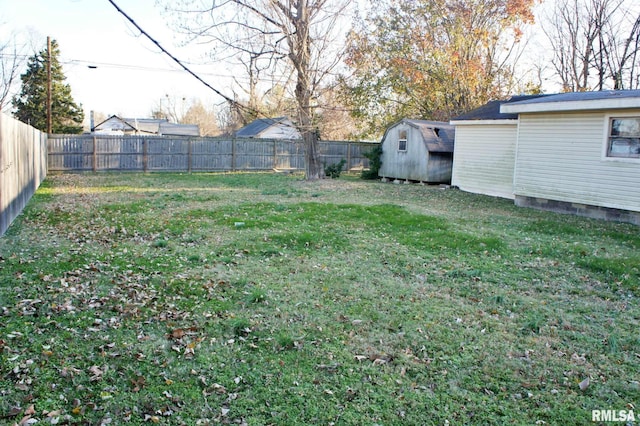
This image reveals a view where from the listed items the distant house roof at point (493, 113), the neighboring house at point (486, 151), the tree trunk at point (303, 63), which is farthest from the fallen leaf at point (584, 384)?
the tree trunk at point (303, 63)

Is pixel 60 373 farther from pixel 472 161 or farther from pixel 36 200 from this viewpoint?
pixel 472 161

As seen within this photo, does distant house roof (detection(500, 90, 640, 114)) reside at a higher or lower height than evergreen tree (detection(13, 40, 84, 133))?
lower

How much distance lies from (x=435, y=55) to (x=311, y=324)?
2236 centimetres

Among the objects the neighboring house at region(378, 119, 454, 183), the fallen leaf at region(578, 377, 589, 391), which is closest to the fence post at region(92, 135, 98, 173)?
the neighboring house at region(378, 119, 454, 183)

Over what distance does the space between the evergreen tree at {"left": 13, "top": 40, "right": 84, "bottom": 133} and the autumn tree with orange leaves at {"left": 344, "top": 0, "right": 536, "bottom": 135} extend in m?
21.7

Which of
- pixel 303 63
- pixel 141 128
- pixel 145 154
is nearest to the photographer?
pixel 303 63

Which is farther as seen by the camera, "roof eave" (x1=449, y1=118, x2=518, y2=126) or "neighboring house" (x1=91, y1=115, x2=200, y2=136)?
"neighboring house" (x1=91, y1=115, x2=200, y2=136)

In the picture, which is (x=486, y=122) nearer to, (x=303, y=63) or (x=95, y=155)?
(x=303, y=63)

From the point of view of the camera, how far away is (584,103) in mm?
10539

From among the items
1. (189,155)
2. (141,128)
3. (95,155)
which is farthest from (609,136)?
(141,128)

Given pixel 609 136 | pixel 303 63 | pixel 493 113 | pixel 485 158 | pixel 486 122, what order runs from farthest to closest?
pixel 303 63 < pixel 485 158 < pixel 493 113 < pixel 486 122 < pixel 609 136

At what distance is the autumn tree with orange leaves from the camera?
23953 mm

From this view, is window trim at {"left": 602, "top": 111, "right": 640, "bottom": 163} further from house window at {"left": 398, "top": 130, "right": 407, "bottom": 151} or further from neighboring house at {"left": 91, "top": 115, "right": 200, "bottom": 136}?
neighboring house at {"left": 91, "top": 115, "right": 200, "bottom": 136}

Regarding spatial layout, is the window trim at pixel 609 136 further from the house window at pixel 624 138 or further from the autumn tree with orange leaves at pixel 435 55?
the autumn tree with orange leaves at pixel 435 55
